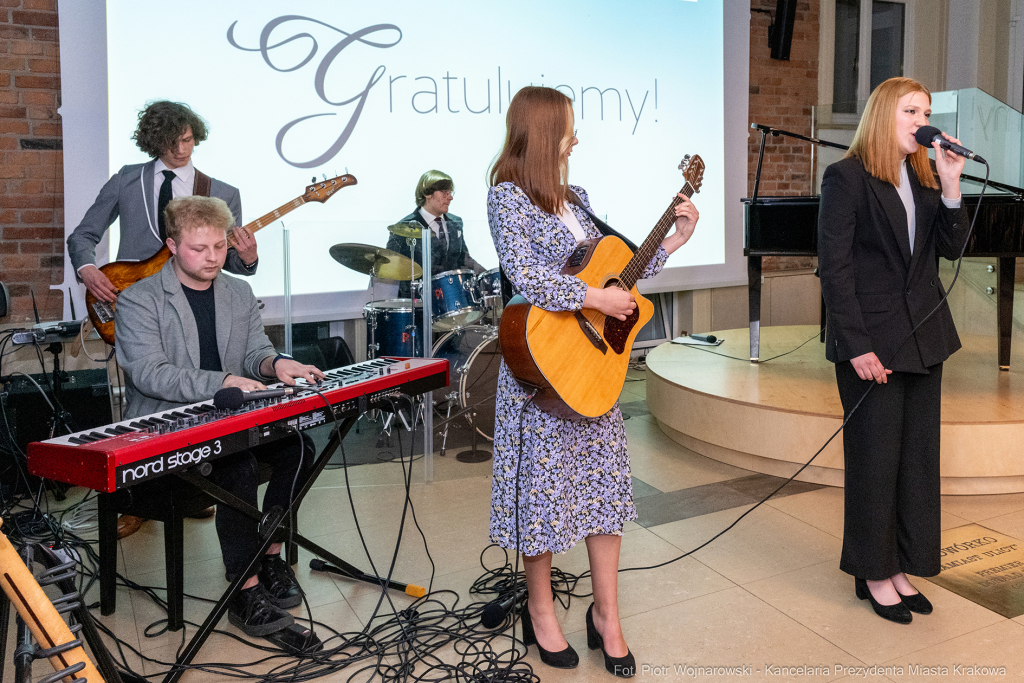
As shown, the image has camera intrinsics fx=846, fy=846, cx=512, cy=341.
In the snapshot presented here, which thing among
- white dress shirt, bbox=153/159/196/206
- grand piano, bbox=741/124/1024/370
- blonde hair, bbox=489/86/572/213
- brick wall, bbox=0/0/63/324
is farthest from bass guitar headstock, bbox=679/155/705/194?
brick wall, bbox=0/0/63/324

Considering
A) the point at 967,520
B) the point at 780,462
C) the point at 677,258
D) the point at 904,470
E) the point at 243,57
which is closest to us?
the point at 904,470

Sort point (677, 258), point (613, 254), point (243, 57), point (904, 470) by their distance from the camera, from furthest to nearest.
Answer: point (677, 258) → point (243, 57) → point (904, 470) → point (613, 254)

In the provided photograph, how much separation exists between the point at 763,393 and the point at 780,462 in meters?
0.37

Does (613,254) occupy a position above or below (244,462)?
above

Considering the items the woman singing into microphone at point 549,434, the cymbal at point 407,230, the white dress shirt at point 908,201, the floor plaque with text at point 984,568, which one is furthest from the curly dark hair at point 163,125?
the floor plaque with text at point 984,568

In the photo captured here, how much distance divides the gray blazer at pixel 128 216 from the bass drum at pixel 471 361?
112 centimetres

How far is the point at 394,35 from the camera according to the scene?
4953 mm

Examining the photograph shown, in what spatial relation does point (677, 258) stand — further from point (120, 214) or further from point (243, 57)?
point (120, 214)

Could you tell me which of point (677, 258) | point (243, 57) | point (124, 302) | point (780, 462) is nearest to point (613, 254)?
point (124, 302)

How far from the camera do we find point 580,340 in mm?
2166

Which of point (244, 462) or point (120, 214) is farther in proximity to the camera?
point (120, 214)

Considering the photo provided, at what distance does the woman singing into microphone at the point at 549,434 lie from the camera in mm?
2139

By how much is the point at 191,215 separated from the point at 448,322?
1664 millimetres

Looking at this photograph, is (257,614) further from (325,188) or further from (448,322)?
(325,188)
